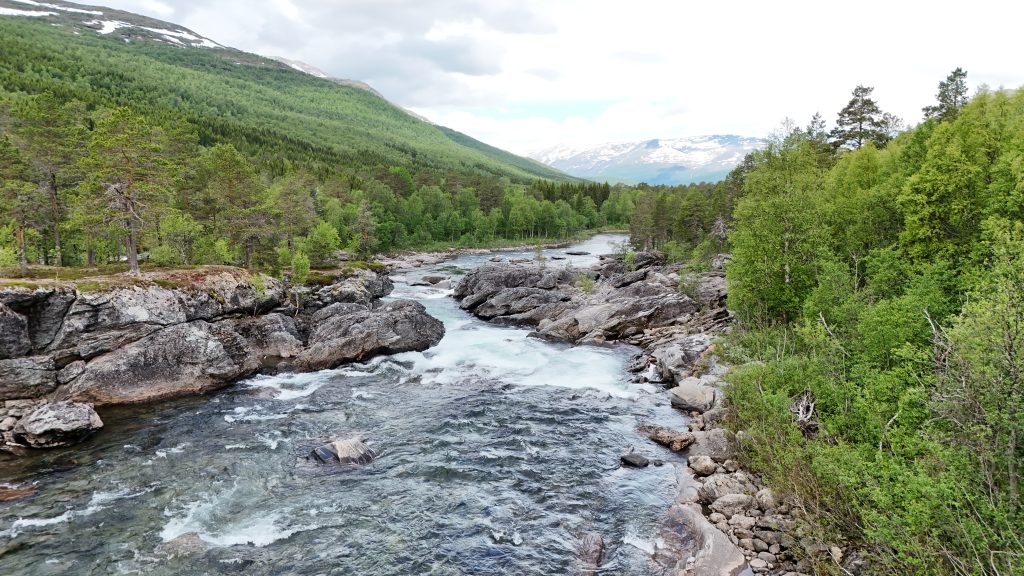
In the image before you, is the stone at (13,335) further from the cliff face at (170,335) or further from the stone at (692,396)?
the stone at (692,396)

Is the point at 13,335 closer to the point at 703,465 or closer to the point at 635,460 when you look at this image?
the point at 635,460

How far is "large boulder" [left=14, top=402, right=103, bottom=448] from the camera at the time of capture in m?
24.4

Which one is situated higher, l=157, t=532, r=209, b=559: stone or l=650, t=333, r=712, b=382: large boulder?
l=650, t=333, r=712, b=382: large boulder

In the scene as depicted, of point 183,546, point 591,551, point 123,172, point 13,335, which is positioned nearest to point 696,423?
point 591,551

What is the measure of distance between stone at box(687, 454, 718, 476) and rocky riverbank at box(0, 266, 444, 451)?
25459mm

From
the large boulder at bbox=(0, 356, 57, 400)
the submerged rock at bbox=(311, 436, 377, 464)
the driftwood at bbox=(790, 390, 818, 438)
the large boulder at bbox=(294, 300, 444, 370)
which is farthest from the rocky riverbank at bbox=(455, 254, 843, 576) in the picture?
the large boulder at bbox=(0, 356, 57, 400)

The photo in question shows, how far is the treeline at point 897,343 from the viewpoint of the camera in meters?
11.3

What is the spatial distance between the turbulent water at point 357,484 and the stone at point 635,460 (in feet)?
1.40

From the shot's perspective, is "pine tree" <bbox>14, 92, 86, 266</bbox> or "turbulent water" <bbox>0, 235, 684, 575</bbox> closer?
"turbulent water" <bbox>0, 235, 684, 575</bbox>

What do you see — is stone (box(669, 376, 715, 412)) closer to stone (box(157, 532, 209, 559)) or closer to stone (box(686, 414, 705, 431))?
stone (box(686, 414, 705, 431))

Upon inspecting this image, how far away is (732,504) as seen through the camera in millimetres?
18250

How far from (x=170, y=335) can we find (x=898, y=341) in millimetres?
39499

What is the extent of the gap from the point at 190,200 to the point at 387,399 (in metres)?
39.1

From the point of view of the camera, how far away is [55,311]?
29.9 meters
